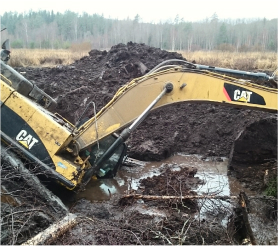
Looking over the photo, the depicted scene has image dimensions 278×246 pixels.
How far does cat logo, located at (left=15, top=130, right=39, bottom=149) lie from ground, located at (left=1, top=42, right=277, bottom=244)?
1160mm

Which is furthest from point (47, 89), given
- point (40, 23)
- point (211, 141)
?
A: point (40, 23)

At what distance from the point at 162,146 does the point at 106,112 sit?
3143 mm

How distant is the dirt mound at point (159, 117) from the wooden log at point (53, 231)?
3.64 metres

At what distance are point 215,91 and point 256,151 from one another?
224cm

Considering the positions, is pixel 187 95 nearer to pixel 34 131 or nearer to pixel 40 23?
pixel 34 131

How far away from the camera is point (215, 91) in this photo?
212 inches

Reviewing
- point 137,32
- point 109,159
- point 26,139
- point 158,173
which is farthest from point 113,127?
point 137,32

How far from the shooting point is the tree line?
32750mm

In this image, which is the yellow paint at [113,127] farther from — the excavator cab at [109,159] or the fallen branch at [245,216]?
the fallen branch at [245,216]

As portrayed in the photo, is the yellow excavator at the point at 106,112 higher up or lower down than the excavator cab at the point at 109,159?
higher up

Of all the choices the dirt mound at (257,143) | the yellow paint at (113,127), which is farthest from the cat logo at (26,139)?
the dirt mound at (257,143)

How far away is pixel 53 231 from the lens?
402 cm

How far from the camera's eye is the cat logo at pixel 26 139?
5.29 meters

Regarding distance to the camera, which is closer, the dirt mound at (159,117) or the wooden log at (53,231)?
the wooden log at (53,231)
